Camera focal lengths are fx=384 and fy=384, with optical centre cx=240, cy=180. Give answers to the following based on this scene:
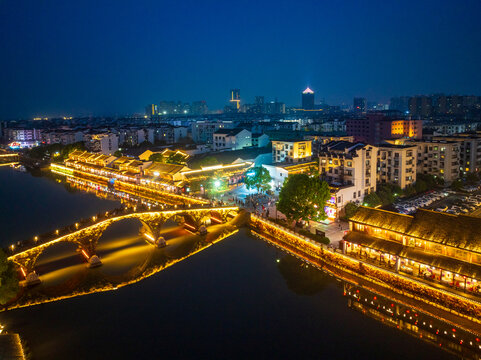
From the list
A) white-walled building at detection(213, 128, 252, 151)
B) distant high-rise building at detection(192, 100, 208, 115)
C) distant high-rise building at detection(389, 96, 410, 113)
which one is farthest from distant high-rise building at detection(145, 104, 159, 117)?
white-walled building at detection(213, 128, 252, 151)

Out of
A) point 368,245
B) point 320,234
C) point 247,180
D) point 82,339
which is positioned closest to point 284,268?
point 320,234

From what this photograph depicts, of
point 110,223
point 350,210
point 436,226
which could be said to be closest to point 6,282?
point 110,223

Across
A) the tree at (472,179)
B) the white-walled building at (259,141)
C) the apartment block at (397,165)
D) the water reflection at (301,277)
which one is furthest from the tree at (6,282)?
the white-walled building at (259,141)

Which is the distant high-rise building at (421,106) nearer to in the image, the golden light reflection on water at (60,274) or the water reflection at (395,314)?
the water reflection at (395,314)

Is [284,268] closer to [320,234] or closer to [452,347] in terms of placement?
[320,234]

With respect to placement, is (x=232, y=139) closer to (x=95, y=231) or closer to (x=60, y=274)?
(x=95, y=231)

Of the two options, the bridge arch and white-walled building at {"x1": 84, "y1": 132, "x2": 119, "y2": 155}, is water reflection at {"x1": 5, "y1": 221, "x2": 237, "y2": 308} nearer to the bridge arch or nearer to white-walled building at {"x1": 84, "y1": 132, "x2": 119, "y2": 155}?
the bridge arch
